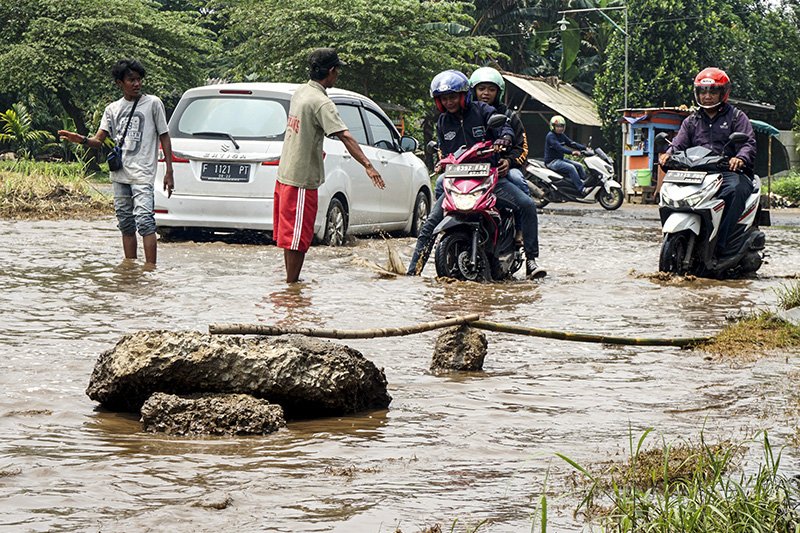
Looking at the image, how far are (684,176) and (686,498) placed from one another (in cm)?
744

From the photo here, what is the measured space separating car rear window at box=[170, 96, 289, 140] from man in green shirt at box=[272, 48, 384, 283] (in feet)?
10.4

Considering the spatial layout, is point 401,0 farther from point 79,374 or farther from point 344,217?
point 79,374

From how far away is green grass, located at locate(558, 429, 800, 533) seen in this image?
3.25 metres

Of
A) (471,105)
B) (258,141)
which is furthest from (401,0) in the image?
(471,105)

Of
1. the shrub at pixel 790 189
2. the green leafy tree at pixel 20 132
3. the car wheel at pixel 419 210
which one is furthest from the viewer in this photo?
the green leafy tree at pixel 20 132

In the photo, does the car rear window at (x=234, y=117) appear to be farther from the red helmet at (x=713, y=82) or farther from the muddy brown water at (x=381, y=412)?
the red helmet at (x=713, y=82)

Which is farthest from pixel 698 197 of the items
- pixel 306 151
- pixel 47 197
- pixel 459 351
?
pixel 47 197

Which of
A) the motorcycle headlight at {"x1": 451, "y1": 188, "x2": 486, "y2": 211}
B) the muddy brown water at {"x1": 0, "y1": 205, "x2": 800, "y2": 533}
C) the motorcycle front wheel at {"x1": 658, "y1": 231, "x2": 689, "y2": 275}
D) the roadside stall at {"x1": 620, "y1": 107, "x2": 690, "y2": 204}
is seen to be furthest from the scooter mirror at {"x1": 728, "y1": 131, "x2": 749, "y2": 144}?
the roadside stall at {"x1": 620, "y1": 107, "x2": 690, "y2": 204}

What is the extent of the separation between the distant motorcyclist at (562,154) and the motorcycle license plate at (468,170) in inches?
536

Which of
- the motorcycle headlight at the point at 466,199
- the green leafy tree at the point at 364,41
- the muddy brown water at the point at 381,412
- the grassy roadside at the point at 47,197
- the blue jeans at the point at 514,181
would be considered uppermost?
the green leafy tree at the point at 364,41

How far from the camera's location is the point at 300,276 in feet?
35.1

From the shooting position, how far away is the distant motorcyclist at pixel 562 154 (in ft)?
78.3

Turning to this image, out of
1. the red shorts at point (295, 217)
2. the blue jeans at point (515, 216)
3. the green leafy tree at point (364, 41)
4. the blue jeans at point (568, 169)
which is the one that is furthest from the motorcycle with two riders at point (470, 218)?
the green leafy tree at point (364, 41)

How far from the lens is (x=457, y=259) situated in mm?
10375
